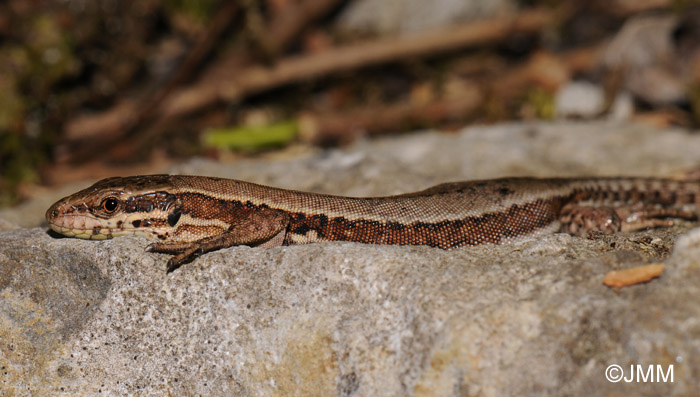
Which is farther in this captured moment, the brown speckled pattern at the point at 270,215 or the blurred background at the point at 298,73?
the blurred background at the point at 298,73

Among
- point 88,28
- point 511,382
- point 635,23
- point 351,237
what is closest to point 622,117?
point 635,23

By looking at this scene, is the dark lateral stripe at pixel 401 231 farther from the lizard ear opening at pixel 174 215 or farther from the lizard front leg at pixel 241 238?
the lizard ear opening at pixel 174 215

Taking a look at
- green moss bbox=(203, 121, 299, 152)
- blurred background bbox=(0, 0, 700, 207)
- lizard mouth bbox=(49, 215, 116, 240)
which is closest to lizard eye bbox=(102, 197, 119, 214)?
lizard mouth bbox=(49, 215, 116, 240)

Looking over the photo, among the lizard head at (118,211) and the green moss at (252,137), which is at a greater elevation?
the green moss at (252,137)

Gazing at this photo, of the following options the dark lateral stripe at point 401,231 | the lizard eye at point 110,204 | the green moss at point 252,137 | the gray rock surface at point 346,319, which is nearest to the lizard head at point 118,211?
the lizard eye at point 110,204

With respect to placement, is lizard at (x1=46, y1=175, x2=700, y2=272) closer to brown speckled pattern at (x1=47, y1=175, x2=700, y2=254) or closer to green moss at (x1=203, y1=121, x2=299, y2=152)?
brown speckled pattern at (x1=47, y1=175, x2=700, y2=254)
